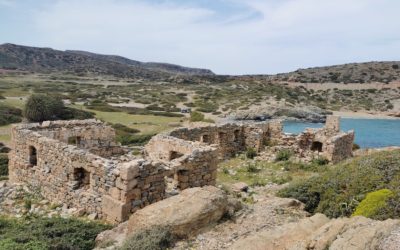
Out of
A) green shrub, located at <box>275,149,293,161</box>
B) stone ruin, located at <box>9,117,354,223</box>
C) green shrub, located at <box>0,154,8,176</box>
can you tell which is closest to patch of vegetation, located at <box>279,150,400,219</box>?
stone ruin, located at <box>9,117,354,223</box>

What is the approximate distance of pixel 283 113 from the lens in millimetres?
57688

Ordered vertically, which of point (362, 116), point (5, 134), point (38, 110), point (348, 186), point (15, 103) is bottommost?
point (5, 134)

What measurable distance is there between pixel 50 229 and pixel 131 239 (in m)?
2.39

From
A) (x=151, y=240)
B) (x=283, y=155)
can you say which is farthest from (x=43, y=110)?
(x=151, y=240)

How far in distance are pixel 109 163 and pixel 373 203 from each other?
607cm

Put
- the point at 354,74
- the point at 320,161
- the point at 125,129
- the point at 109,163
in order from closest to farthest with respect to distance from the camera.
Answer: the point at 109,163 → the point at 320,161 → the point at 125,129 → the point at 354,74

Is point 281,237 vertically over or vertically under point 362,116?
over

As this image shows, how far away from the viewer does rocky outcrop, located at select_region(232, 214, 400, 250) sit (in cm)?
546

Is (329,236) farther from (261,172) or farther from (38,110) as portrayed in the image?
(38,110)

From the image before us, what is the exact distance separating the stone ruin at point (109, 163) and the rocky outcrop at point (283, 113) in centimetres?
3451

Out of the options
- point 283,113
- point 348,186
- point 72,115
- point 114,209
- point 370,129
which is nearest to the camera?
point 114,209

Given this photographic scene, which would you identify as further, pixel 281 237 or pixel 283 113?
pixel 283 113

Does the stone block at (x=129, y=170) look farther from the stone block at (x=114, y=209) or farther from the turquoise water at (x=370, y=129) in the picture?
the turquoise water at (x=370, y=129)

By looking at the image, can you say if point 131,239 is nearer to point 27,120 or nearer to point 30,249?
point 30,249
